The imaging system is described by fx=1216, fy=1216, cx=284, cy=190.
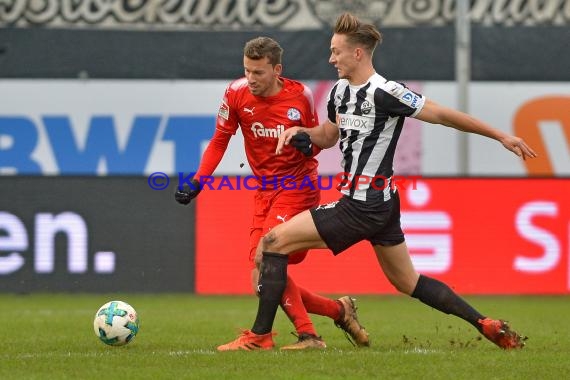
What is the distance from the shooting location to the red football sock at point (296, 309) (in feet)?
25.4

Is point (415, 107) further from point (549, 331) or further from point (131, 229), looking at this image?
point (131, 229)

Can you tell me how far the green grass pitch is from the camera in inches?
259

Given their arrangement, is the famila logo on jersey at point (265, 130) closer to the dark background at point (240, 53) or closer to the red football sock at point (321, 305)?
the red football sock at point (321, 305)

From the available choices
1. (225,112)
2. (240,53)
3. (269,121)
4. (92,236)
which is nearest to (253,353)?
(269,121)

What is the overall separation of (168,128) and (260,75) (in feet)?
27.5

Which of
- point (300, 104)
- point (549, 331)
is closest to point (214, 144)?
point (300, 104)

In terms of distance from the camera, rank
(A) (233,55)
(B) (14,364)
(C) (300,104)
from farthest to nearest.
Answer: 1. (A) (233,55)
2. (C) (300,104)
3. (B) (14,364)

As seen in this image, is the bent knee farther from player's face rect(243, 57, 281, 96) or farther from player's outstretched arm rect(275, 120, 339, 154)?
player's face rect(243, 57, 281, 96)

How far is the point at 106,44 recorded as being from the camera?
15.8 metres

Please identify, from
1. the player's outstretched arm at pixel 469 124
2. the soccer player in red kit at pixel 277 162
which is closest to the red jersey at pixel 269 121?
the soccer player in red kit at pixel 277 162

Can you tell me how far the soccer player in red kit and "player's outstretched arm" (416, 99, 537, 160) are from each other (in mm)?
916

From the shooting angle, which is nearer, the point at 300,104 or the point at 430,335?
the point at 300,104

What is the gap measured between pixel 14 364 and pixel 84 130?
30.2ft

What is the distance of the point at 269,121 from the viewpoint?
7.92 meters
